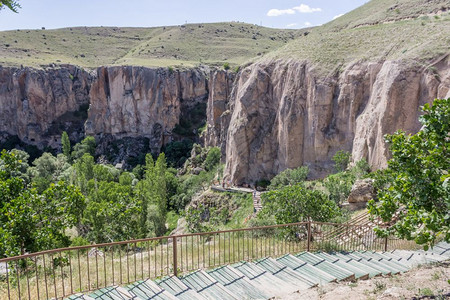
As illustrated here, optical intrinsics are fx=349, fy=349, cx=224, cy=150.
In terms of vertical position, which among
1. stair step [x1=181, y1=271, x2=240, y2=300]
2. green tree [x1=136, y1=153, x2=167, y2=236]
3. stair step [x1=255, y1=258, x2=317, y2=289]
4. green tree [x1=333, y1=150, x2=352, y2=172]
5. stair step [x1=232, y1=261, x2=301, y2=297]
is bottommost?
green tree [x1=136, y1=153, x2=167, y2=236]

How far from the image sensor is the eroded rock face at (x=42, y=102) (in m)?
76.8

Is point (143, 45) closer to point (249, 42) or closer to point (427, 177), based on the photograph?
point (249, 42)

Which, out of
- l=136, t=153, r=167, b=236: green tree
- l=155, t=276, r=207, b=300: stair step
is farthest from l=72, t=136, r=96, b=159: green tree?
l=155, t=276, r=207, b=300: stair step

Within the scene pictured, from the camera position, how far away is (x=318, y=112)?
38.1 m

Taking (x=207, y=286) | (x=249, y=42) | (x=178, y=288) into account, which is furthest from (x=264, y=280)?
(x=249, y=42)

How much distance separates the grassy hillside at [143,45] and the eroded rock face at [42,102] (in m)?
5.14

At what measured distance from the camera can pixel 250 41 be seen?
101 metres

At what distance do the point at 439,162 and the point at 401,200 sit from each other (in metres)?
1.08

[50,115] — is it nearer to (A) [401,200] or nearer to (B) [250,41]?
(B) [250,41]

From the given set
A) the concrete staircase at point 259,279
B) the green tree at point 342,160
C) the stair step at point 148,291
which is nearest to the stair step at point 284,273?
the concrete staircase at point 259,279

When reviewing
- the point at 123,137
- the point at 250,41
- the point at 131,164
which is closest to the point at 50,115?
the point at 123,137

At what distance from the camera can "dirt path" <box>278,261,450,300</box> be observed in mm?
6531

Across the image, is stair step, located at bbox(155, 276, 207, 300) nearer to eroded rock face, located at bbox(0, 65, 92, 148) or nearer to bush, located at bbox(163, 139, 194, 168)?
bush, located at bbox(163, 139, 194, 168)

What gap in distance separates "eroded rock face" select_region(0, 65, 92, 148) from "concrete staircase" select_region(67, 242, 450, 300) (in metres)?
81.0
